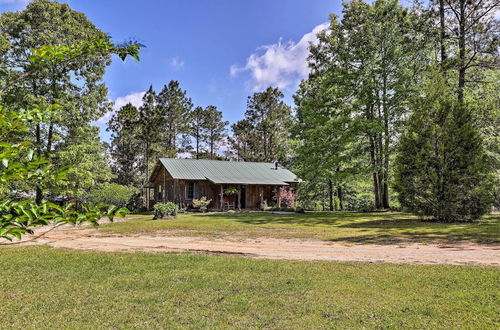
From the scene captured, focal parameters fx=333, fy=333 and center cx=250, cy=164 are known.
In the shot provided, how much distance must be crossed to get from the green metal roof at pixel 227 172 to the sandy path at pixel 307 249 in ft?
59.9

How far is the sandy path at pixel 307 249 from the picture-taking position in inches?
336

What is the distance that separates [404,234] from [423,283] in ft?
25.0

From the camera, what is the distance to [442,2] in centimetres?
2206

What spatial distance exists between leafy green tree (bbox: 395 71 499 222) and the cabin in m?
16.4

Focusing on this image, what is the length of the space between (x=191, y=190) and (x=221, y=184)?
11.1 ft

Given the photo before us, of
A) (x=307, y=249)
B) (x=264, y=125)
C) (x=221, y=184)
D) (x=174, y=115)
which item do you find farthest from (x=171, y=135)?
(x=307, y=249)

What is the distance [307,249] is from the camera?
10297 millimetres

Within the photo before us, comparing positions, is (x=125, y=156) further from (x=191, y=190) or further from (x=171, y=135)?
(x=191, y=190)

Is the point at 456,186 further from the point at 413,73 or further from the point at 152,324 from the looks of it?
the point at 152,324

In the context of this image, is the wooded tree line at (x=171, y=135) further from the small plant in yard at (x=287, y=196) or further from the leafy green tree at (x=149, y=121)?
the small plant in yard at (x=287, y=196)

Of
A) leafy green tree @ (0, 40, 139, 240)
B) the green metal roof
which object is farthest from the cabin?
leafy green tree @ (0, 40, 139, 240)

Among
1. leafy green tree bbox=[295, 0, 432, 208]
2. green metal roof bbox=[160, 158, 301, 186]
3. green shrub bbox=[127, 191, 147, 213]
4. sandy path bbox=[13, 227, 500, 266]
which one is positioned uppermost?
leafy green tree bbox=[295, 0, 432, 208]

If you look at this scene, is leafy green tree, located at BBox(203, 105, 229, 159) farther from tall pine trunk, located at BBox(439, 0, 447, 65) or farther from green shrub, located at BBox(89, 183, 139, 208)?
tall pine trunk, located at BBox(439, 0, 447, 65)

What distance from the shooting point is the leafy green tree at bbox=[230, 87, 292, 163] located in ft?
178
